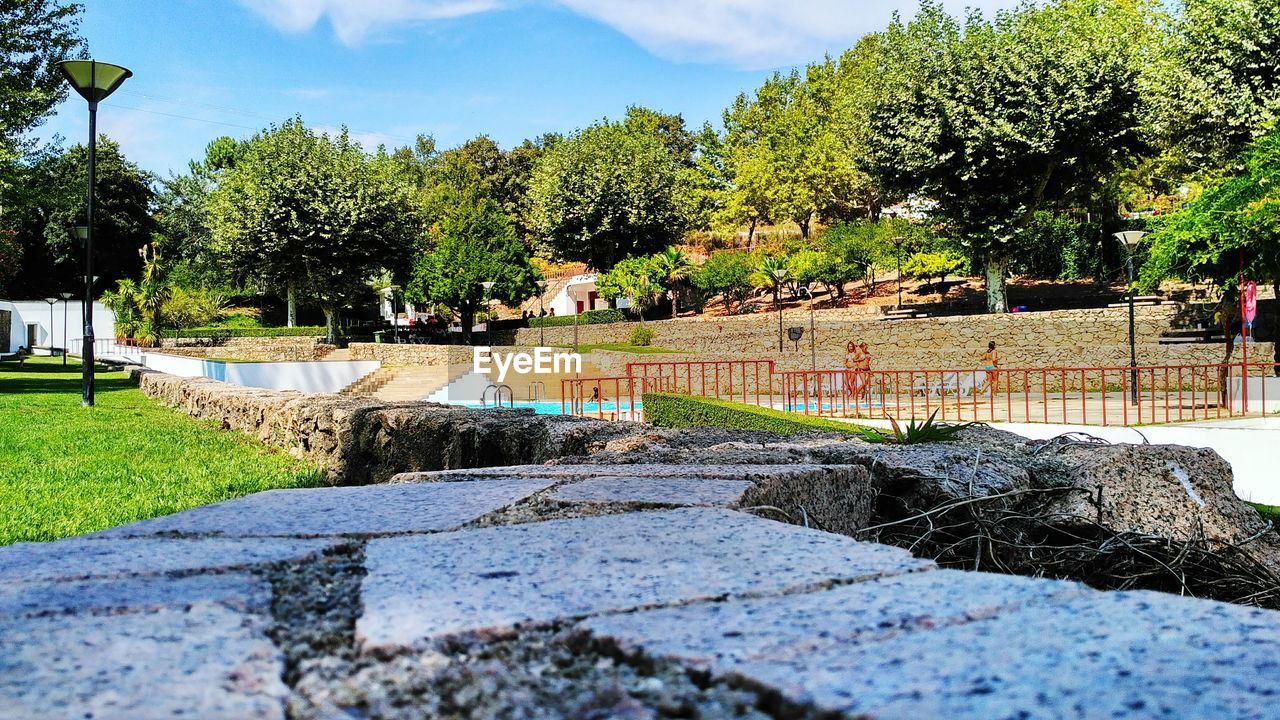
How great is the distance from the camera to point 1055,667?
0.76 meters

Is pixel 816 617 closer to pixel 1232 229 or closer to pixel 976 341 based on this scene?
pixel 1232 229

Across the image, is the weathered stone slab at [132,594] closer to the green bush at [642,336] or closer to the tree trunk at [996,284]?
the tree trunk at [996,284]

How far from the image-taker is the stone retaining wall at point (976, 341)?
22.8 metres

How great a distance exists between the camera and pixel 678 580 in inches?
43.0

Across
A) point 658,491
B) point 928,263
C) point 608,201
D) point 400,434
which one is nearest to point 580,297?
point 608,201

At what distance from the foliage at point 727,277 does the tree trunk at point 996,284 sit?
423 inches

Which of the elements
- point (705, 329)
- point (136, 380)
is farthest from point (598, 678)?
point (705, 329)

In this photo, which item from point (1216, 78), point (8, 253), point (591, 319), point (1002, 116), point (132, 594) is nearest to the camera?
point (132, 594)

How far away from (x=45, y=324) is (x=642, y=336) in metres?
30.0

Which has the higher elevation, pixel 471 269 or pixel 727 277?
pixel 471 269

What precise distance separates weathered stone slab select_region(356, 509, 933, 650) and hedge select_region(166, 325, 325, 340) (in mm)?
37799

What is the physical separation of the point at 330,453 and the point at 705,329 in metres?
24.6

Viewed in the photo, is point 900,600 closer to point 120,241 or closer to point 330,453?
point 330,453

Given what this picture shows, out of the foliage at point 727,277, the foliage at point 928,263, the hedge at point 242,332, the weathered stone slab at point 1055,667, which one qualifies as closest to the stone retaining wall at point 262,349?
the hedge at point 242,332
